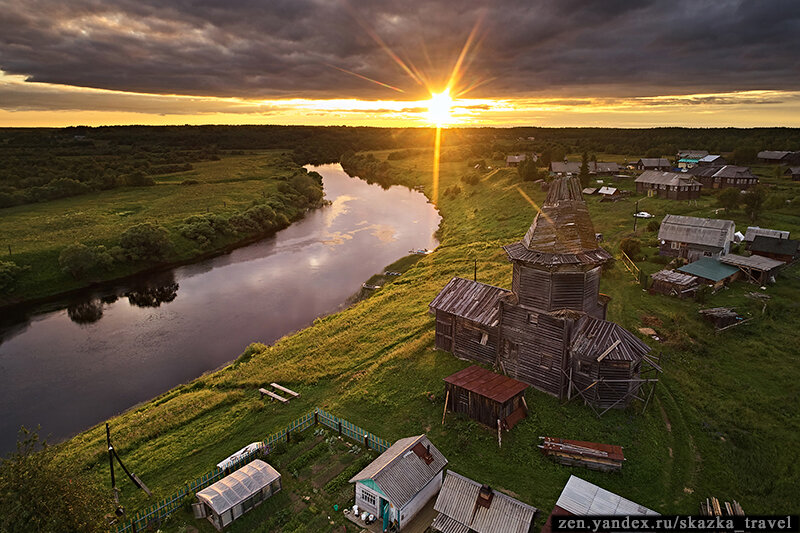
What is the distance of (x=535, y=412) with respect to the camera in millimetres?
25484

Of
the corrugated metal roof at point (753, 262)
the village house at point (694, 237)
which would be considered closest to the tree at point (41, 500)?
the corrugated metal roof at point (753, 262)

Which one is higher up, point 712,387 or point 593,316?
point 593,316

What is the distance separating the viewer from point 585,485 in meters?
18.3

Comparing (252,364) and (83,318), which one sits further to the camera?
(83,318)

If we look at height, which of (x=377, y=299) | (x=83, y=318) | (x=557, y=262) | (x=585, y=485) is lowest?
(x=83, y=318)

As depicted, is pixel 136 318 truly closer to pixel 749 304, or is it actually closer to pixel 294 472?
pixel 294 472

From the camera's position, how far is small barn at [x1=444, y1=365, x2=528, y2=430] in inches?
951

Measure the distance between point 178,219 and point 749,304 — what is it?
78209mm

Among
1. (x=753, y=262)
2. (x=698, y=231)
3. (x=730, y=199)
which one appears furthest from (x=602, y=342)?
(x=730, y=199)

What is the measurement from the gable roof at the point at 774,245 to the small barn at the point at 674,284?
1153 centimetres

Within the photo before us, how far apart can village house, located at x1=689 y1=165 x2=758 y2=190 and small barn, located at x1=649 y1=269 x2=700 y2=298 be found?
55210mm

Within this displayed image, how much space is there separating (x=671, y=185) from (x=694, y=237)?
35.9 metres

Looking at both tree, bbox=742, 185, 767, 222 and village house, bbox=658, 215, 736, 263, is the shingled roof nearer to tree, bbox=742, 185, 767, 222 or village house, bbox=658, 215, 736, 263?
village house, bbox=658, 215, 736, 263

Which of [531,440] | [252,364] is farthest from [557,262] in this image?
[252,364]
